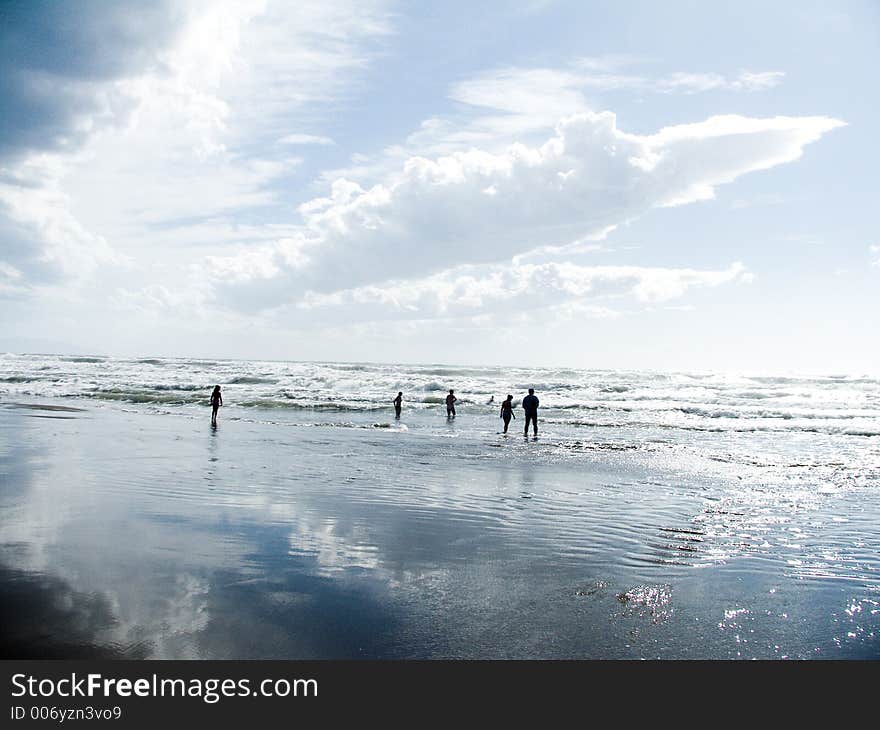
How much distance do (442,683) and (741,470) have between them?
15.2 meters

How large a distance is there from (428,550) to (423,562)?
0.58 meters

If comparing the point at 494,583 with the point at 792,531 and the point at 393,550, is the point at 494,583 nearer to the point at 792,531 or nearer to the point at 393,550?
the point at 393,550

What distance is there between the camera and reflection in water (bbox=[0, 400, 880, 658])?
18.4ft

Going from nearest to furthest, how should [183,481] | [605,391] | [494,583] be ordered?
[494,583] → [183,481] → [605,391]

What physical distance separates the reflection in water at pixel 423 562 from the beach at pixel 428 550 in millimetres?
35

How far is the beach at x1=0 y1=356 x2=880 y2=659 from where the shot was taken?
18.5 ft

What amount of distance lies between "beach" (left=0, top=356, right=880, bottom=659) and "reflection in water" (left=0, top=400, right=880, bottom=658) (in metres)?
0.04

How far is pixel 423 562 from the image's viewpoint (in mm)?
8039

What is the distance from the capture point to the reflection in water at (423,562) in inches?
221

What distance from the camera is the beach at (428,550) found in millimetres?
5652

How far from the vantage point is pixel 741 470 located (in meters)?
17.7

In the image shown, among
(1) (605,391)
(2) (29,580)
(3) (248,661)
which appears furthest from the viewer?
(1) (605,391)

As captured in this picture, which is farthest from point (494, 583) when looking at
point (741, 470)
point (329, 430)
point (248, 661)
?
point (329, 430)

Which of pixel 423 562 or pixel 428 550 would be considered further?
pixel 428 550
